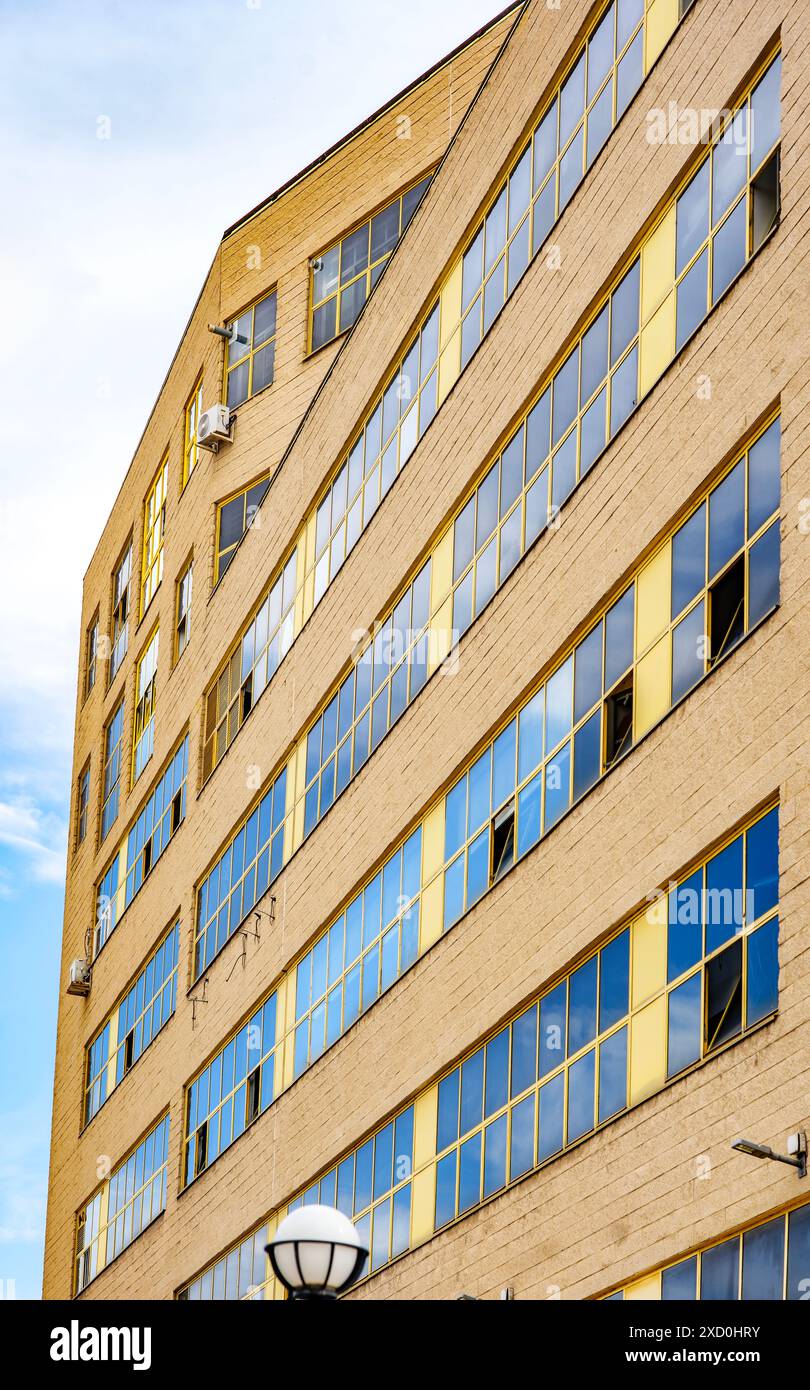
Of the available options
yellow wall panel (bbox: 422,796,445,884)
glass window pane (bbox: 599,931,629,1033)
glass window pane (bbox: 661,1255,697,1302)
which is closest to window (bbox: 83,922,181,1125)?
yellow wall panel (bbox: 422,796,445,884)

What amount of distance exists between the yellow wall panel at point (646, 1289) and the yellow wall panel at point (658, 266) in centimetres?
995

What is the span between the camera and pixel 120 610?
4969cm

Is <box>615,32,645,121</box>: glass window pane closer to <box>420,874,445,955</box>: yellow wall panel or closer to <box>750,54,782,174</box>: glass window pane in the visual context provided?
<box>750,54,782,174</box>: glass window pane

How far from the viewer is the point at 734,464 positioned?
1911 centimetres

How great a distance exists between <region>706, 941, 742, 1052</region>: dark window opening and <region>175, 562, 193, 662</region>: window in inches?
→ 970

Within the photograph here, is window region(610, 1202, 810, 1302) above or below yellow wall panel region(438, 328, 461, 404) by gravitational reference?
below

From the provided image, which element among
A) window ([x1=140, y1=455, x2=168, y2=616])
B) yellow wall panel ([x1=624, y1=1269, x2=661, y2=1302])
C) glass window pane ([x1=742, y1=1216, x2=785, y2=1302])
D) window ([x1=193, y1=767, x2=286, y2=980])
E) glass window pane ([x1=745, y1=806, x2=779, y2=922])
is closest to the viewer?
glass window pane ([x1=742, y1=1216, x2=785, y2=1302])

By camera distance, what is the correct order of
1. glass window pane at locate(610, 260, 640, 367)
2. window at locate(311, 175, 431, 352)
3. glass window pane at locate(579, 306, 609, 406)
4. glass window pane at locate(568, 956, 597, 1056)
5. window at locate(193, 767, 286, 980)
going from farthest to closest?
window at locate(311, 175, 431, 352), window at locate(193, 767, 286, 980), glass window pane at locate(579, 306, 609, 406), glass window pane at locate(610, 260, 640, 367), glass window pane at locate(568, 956, 597, 1056)

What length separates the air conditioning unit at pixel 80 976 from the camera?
47.0 metres

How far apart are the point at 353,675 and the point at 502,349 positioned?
6727 mm

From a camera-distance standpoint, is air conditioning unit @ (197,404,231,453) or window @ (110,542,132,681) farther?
window @ (110,542,132,681)

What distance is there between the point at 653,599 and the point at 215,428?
21.4 meters

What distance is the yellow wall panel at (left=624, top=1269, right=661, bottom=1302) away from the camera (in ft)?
60.0
